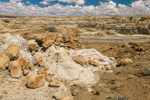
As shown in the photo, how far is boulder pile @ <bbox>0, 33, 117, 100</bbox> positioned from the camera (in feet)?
15.9

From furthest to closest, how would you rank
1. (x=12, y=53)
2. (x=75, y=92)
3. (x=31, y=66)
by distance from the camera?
(x=31, y=66), (x=12, y=53), (x=75, y=92)

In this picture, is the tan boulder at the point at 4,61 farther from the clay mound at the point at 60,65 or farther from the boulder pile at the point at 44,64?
the clay mound at the point at 60,65

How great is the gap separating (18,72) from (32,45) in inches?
97.2

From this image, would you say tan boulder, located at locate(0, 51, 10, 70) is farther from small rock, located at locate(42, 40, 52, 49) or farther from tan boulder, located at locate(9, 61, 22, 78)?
small rock, located at locate(42, 40, 52, 49)

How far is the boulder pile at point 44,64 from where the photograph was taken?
4.84 metres

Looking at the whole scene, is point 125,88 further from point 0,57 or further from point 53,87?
point 0,57

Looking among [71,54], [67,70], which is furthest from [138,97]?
[71,54]

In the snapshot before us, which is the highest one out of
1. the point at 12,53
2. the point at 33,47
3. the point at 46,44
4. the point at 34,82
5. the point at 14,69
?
the point at 46,44

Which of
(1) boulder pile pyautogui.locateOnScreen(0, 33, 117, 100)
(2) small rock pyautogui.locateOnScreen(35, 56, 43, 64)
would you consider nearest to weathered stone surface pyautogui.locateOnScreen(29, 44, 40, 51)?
(1) boulder pile pyautogui.locateOnScreen(0, 33, 117, 100)

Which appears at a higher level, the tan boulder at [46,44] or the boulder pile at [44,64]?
the tan boulder at [46,44]

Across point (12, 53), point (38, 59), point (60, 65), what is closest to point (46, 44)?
point (38, 59)

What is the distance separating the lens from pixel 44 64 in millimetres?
6227

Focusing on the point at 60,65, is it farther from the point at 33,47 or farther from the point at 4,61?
the point at 4,61

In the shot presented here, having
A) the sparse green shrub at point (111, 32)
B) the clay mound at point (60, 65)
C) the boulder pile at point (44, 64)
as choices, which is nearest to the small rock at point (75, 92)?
the boulder pile at point (44, 64)
